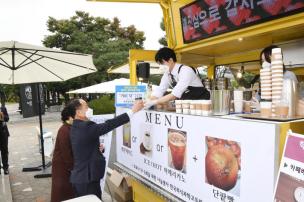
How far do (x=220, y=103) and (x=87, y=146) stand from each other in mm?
1799

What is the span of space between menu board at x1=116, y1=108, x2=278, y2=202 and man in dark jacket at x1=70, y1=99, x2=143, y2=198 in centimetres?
50

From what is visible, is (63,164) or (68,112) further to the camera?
(63,164)

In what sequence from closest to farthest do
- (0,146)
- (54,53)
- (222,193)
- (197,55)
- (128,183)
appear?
1. (222,193)
2. (128,183)
3. (197,55)
4. (54,53)
5. (0,146)

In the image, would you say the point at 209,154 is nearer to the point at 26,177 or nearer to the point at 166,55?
the point at 166,55

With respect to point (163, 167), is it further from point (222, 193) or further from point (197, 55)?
point (197, 55)

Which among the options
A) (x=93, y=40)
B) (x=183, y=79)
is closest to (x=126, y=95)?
(x=183, y=79)

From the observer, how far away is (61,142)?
14.7 ft

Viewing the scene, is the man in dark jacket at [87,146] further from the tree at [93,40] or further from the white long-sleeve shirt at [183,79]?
the tree at [93,40]

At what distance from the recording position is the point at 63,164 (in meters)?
4.59

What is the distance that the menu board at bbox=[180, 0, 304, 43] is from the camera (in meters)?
3.57

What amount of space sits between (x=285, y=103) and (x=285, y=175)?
0.72m

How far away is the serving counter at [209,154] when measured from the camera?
228cm

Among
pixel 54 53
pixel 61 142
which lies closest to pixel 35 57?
pixel 54 53

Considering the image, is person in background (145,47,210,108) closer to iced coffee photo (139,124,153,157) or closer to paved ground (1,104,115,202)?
iced coffee photo (139,124,153,157)
